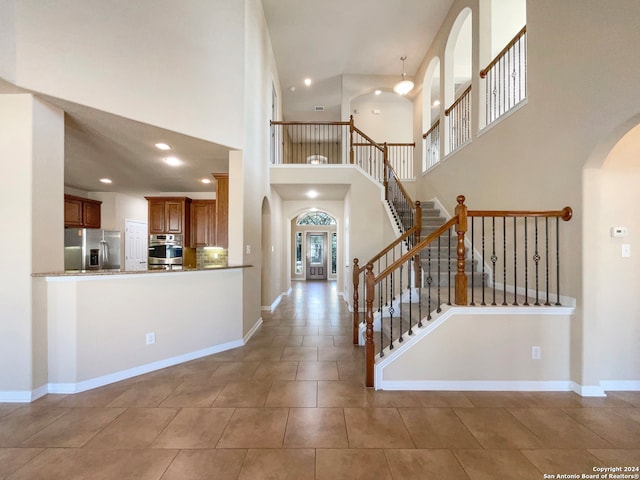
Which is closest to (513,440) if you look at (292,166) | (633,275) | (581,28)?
(633,275)

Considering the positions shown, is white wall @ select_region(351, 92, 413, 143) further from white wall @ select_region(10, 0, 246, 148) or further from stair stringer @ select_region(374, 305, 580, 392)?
stair stringer @ select_region(374, 305, 580, 392)

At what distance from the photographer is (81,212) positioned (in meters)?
6.10

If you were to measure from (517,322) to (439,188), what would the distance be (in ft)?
11.5

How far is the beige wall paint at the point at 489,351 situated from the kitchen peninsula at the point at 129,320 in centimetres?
228

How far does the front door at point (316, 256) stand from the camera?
Result: 11805mm

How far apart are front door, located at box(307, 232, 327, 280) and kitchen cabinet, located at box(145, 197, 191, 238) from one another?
20.2 ft

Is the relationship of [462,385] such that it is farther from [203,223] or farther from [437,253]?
[203,223]

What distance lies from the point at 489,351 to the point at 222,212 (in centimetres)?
402

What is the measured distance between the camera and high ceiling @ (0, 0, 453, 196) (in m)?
3.30

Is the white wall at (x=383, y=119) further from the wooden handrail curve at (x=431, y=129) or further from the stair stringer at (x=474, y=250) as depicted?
the stair stringer at (x=474, y=250)

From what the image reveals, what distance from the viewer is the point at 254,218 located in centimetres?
447

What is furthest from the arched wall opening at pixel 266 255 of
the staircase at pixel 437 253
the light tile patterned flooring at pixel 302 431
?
the light tile patterned flooring at pixel 302 431

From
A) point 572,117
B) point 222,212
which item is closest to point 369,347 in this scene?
point 572,117

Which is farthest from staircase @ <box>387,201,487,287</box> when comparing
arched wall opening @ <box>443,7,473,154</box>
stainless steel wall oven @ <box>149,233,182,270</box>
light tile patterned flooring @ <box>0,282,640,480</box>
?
stainless steel wall oven @ <box>149,233,182,270</box>
